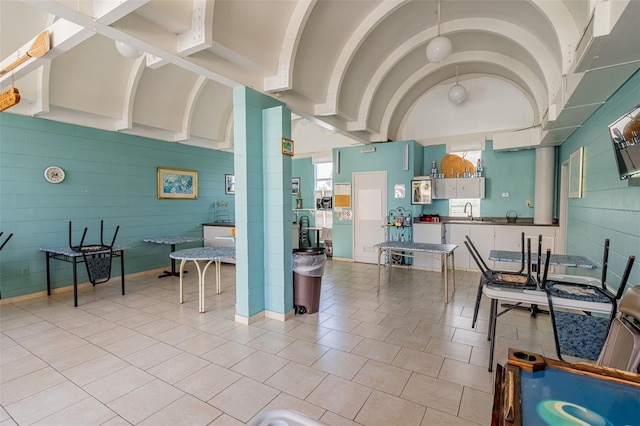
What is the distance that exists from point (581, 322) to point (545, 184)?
12.8 feet

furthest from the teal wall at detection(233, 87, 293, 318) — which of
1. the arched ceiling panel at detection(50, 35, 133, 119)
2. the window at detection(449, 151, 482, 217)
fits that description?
the window at detection(449, 151, 482, 217)

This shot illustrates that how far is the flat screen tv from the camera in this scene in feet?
6.63

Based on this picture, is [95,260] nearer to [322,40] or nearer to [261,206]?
[261,206]

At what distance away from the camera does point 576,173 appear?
3.89 m

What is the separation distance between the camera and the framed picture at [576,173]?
12.0 ft

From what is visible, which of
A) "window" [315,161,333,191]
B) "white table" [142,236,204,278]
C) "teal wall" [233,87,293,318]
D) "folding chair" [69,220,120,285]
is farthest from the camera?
"window" [315,161,333,191]

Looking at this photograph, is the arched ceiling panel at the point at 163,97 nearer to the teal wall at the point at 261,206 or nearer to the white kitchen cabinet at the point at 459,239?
the teal wall at the point at 261,206

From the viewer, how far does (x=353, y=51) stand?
4418 millimetres

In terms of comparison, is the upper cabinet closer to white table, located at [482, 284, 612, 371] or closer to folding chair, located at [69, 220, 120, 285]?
white table, located at [482, 284, 612, 371]

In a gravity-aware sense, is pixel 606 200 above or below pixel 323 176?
below

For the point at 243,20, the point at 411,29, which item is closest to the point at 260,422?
the point at 243,20

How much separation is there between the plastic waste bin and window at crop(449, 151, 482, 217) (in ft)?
13.6

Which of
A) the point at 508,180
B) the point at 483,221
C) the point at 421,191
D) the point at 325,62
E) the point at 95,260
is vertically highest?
the point at 325,62

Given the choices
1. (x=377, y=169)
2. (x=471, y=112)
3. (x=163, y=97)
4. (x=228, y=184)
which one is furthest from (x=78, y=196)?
(x=471, y=112)
